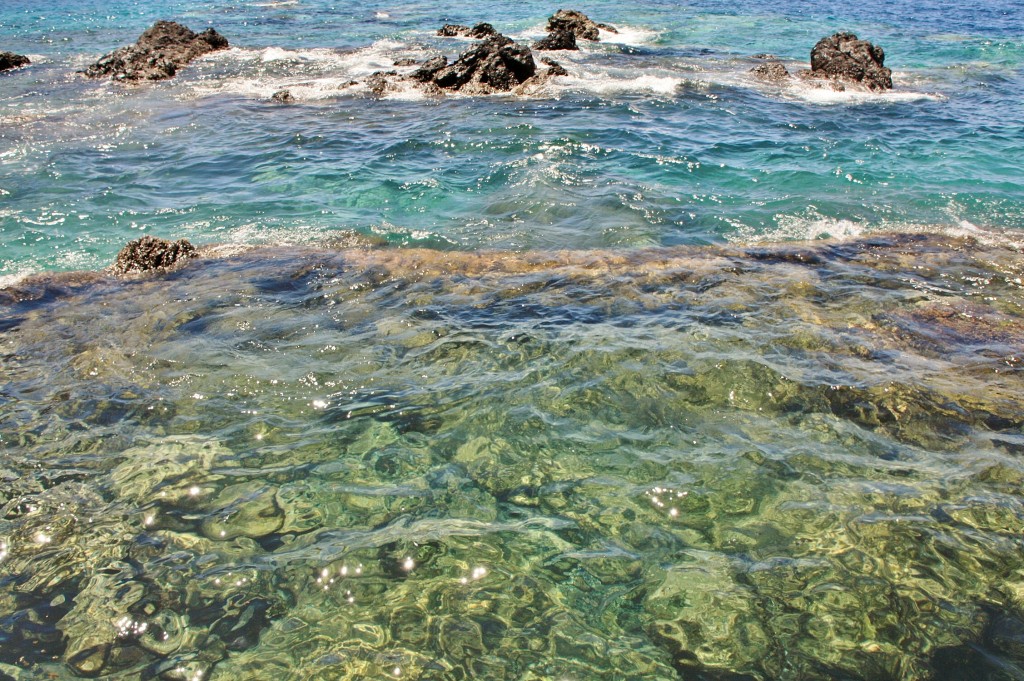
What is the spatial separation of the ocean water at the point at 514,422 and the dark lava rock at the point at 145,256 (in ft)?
1.10

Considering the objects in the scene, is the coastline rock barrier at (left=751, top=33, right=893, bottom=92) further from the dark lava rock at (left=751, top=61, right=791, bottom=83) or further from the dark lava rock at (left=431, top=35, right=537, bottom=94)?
the dark lava rock at (left=431, top=35, right=537, bottom=94)

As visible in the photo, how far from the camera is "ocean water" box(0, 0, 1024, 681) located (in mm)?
3775

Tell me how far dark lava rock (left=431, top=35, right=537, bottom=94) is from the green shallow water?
45.5 feet

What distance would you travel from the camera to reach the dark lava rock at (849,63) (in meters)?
20.3

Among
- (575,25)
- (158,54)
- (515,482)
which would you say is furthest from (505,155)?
(575,25)

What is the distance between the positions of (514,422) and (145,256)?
637 cm

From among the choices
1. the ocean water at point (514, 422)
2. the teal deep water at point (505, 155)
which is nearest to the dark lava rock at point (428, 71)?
the teal deep water at point (505, 155)

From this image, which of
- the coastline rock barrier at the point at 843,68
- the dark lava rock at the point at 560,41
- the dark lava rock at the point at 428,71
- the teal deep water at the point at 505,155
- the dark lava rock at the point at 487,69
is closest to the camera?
the teal deep water at the point at 505,155

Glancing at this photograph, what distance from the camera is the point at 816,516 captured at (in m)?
4.48

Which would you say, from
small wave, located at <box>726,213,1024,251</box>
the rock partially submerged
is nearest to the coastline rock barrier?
the rock partially submerged

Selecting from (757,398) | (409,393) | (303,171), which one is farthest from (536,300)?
(303,171)

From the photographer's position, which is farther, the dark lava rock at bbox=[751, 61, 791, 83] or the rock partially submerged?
the dark lava rock at bbox=[751, 61, 791, 83]

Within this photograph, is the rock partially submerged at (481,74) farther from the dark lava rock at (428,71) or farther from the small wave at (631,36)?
the small wave at (631,36)

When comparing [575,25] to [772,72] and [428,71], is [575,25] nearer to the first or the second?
[772,72]
